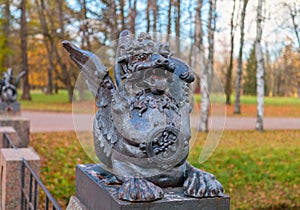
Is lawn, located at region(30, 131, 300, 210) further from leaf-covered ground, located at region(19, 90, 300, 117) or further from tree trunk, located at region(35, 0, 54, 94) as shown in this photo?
tree trunk, located at region(35, 0, 54, 94)

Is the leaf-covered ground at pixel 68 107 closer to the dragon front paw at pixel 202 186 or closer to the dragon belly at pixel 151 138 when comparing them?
the dragon belly at pixel 151 138

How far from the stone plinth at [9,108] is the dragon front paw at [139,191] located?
369 inches

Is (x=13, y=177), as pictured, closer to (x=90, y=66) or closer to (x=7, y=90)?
(x=90, y=66)

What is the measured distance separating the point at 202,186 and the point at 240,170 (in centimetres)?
898

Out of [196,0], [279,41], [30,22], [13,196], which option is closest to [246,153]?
[196,0]

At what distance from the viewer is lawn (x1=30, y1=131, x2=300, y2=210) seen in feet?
32.0

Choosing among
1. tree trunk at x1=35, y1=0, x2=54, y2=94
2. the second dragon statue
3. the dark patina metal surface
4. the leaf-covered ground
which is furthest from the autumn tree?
the second dragon statue

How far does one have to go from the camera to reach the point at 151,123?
8.42 feet

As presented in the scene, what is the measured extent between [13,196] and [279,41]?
21.4m

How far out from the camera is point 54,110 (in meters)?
24.1

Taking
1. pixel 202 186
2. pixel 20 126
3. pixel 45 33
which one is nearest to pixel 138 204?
pixel 202 186

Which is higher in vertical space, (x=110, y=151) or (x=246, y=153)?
(x=110, y=151)

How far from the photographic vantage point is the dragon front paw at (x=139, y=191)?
89.1 inches

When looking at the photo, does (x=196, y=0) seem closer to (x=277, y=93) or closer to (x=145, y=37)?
(x=145, y=37)
